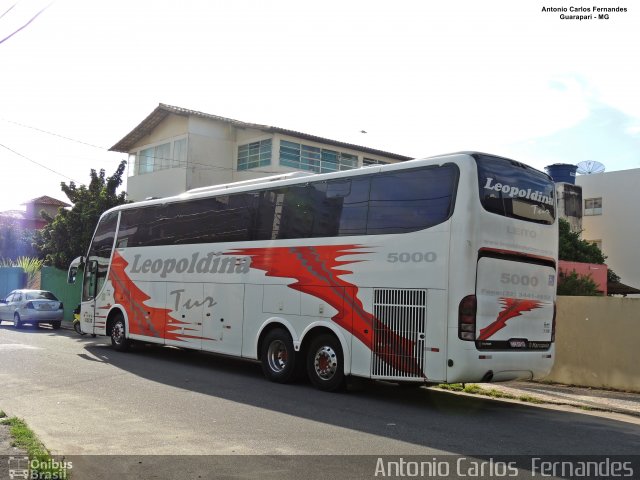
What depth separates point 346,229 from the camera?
432 inches

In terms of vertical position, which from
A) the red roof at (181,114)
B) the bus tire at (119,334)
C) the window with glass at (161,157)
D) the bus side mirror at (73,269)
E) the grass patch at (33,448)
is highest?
the red roof at (181,114)

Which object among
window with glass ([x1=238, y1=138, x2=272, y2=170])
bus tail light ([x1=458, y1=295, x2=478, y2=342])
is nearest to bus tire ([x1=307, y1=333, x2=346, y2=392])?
bus tail light ([x1=458, y1=295, x2=478, y2=342])

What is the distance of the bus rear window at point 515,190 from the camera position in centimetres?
953

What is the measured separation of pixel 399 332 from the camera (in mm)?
9898

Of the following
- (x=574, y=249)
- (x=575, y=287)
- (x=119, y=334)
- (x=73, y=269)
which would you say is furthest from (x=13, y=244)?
(x=575, y=287)

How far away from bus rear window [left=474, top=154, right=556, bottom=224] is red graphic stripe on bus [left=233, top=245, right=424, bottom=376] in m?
2.36

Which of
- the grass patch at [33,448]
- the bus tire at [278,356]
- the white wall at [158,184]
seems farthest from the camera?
the white wall at [158,184]

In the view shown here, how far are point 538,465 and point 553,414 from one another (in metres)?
3.70

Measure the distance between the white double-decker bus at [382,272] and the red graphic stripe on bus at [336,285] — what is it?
0.02 m

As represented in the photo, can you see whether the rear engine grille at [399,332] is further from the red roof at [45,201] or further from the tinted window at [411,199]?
the red roof at [45,201]

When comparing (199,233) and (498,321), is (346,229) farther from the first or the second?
(199,233)

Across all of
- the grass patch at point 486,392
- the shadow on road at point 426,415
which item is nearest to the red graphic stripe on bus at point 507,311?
the shadow on road at point 426,415

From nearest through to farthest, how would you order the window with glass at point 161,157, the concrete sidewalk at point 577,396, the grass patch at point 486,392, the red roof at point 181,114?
the concrete sidewalk at point 577,396
the grass patch at point 486,392
the red roof at point 181,114
the window with glass at point 161,157

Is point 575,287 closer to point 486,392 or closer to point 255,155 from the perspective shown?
point 486,392
